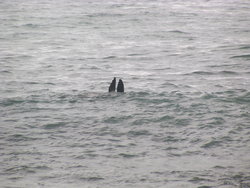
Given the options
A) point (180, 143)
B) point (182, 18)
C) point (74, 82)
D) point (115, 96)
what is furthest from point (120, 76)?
point (182, 18)

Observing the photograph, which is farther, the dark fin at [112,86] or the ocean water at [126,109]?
the dark fin at [112,86]

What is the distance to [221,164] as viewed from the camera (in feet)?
28.1

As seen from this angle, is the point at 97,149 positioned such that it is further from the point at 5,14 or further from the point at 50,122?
the point at 5,14

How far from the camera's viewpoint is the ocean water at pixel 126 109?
328 inches

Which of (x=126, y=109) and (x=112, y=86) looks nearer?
(x=126, y=109)

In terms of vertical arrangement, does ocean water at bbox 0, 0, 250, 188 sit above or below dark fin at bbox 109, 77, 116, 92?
below

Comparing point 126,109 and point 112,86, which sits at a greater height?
point 112,86

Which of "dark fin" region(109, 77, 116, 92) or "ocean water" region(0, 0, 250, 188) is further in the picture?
"dark fin" region(109, 77, 116, 92)

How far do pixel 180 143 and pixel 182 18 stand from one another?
2355 cm

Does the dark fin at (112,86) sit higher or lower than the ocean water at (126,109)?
higher

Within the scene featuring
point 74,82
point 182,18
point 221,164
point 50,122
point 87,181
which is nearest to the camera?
point 87,181

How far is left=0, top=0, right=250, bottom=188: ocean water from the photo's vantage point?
834 cm

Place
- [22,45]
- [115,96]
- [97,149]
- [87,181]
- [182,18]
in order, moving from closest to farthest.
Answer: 1. [87,181]
2. [97,149]
3. [115,96]
4. [22,45]
5. [182,18]

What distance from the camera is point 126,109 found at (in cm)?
1202
